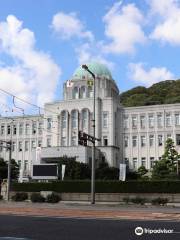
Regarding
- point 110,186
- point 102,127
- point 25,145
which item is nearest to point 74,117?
point 102,127

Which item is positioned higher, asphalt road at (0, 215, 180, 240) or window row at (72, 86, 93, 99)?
window row at (72, 86, 93, 99)

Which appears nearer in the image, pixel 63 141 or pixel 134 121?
pixel 134 121

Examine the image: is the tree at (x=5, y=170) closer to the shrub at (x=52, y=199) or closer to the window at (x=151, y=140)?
the window at (x=151, y=140)

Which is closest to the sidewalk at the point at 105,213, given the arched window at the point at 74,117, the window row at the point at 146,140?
the window row at the point at 146,140

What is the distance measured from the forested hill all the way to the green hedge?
176ft

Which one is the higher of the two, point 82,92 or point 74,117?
point 82,92

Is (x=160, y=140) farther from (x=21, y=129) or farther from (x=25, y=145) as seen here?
(x=21, y=129)

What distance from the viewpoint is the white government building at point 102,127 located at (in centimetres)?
8131

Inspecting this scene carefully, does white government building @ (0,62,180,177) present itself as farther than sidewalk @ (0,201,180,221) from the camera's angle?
Yes

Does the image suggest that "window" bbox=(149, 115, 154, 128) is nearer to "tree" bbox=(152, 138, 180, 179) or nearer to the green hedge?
"tree" bbox=(152, 138, 180, 179)

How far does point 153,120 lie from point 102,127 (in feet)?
33.0

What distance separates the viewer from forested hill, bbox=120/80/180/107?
340ft

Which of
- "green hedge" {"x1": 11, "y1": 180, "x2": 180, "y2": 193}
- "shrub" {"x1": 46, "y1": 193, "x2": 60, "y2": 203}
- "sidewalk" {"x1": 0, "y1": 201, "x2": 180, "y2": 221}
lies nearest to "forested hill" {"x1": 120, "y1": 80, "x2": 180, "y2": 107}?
"green hedge" {"x1": 11, "y1": 180, "x2": 180, "y2": 193}

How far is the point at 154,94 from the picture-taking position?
11100 centimetres
